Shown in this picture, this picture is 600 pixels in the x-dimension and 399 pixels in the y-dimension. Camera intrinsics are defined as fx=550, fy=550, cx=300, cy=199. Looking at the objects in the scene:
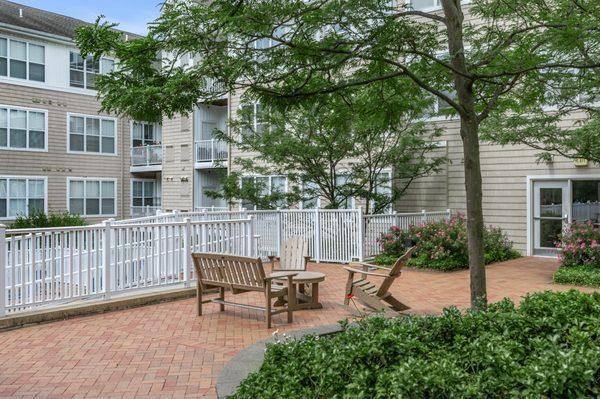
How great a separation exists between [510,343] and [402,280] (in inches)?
312

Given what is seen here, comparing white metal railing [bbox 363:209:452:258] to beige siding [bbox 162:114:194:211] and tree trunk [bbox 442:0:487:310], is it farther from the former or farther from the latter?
beige siding [bbox 162:114:194:211]

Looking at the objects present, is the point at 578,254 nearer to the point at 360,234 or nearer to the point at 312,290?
the point at 360,234

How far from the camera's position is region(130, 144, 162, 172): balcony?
2853cm

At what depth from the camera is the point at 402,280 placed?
11578 mm

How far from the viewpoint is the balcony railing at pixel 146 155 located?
93.9 ft

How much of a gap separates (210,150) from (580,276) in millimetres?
18311

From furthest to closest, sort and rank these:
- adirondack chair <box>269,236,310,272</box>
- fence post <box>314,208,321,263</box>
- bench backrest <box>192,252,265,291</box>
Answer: fence post <box>314,208,321,263</box> → adirondack chair <box>269,236,310,272</box> → bench backrest <box>192,252,265,291</box>

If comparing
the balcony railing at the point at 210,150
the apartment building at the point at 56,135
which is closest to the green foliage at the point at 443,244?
the balcony railing at the point at 210,150

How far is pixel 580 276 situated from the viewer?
1063 centimetres

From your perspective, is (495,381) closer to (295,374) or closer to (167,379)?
(295,374)

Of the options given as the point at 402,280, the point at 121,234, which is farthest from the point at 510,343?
the point at 402,280

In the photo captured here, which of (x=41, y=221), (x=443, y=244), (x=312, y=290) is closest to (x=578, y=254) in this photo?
(x=443, y=244)

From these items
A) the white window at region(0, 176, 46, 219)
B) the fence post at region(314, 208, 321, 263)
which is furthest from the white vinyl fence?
the white window at region(0, 176, 46, 219)

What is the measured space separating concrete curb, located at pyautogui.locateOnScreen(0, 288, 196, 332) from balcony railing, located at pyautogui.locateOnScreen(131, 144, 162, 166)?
2004 cm
